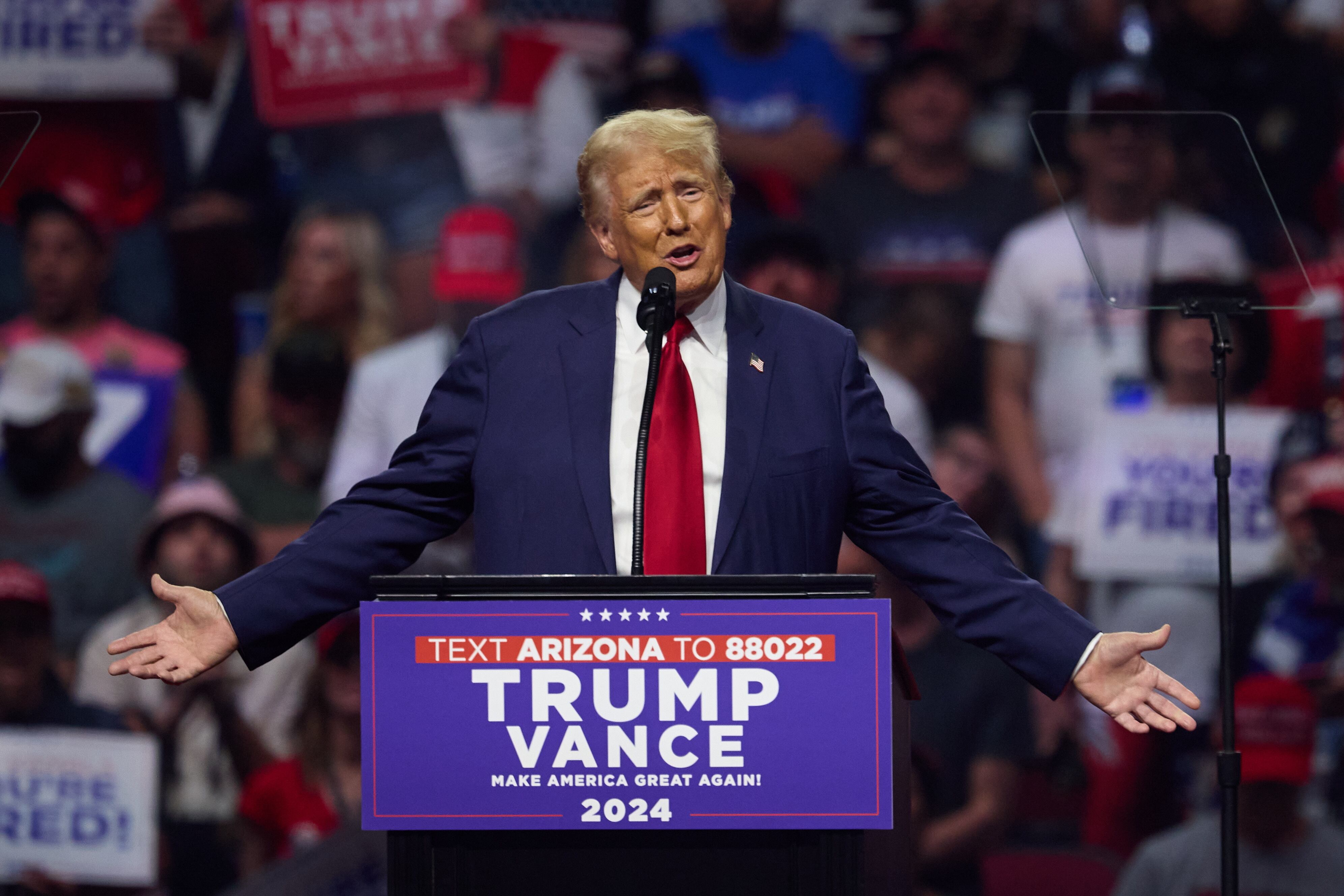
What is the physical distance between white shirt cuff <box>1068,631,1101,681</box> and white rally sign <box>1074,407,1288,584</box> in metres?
3.02

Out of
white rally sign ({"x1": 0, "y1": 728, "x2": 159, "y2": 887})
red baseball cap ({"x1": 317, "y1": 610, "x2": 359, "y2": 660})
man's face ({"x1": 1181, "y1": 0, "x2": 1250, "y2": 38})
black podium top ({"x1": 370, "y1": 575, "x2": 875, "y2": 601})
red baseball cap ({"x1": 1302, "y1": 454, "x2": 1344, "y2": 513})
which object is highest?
man's face ({"x1": 1181, "y1": 0, "x2": 1250, "y2": 38})

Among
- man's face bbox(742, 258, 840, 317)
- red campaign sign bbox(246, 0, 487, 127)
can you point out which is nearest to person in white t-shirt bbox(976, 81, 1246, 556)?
man's face bbox(742, 258, 840, 317)

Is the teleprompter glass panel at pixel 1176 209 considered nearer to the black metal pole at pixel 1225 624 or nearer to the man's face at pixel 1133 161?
the man's face at pixel 1133 161

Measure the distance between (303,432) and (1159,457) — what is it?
262 centimetres

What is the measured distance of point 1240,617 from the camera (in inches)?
196

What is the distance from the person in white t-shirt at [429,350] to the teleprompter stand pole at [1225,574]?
109 inches

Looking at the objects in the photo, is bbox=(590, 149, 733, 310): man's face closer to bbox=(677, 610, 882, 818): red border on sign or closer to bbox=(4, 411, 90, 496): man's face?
bbox=(677, 610, 882, 818): red border on sign

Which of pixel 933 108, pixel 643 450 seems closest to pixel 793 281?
pixel 933 108

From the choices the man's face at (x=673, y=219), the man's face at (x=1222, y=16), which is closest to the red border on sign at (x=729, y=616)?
the man's face at (x=673, y=219)

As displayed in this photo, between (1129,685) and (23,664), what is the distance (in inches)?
156

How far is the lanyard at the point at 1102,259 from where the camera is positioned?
4.60 m

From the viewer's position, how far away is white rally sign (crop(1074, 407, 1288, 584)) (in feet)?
16.4

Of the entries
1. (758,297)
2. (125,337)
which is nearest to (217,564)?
(125,337)

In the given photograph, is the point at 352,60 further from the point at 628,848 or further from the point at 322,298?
the point at 628,848
